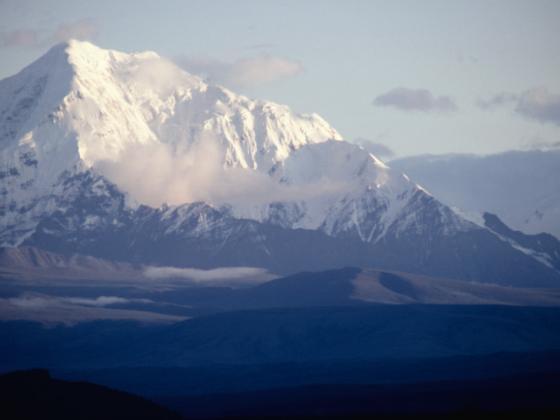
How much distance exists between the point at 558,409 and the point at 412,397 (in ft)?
135

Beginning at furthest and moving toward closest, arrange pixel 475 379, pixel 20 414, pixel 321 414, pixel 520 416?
1. pixel 475 379
2. pixel 321 414
3. pixel 520 416
4. pixel 20 414

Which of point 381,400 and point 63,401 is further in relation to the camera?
point 381,400

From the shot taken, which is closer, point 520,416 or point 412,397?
point 520,416

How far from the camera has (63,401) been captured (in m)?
124

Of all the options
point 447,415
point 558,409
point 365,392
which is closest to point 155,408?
point 447,415

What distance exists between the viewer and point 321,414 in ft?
511

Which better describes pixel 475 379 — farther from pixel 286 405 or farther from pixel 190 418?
pixel 190 418

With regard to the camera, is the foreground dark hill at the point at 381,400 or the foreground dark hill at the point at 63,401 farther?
the foreground dark hill at the point at 381,400

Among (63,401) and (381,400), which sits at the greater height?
(381,400)

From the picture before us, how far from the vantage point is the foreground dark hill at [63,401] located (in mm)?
121000

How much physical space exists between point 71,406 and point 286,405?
164 ft

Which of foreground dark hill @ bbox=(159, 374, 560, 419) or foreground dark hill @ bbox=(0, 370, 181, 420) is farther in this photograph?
foreground dark hill @ bbox=(159, 374, 560, 419)

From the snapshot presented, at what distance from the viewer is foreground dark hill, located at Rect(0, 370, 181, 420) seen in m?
121

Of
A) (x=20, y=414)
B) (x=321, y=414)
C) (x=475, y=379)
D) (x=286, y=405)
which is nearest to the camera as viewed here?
(x=20, y=414)
